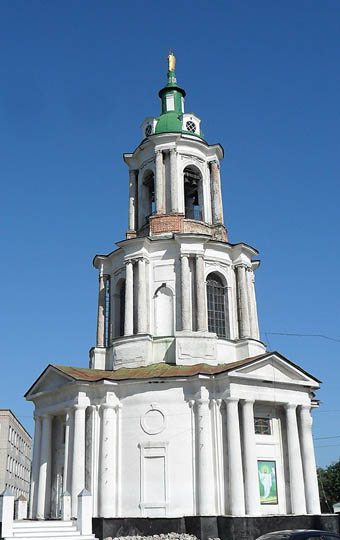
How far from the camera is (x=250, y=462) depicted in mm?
22016

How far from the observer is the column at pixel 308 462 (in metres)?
23.0

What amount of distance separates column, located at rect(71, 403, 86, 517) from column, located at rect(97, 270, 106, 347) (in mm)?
5267

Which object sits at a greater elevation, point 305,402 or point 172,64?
point 172,64

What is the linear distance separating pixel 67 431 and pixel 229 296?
9.46 metres

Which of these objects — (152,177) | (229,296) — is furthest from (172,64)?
(229,296)

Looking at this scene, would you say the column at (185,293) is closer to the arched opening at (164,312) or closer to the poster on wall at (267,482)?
the arched opening at (164,312)

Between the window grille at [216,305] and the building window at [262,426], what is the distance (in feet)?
15.0

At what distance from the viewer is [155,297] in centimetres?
2681

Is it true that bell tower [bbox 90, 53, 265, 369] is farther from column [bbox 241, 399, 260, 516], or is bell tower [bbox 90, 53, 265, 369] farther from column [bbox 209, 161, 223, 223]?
column [bbox 241, 399, 260, 516]

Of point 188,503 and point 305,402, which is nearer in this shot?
point 188,503

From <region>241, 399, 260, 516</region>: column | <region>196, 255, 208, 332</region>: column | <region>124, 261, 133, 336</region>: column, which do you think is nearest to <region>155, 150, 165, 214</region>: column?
<region>124, 261, 133, 336</region>: column

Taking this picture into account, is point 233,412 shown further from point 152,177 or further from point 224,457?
point 152,177

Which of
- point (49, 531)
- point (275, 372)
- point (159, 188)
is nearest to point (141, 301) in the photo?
point (159, 188)

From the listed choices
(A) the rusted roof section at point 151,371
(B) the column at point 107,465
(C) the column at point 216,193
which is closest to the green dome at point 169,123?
(C) the column at point 216,193
